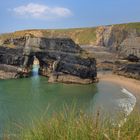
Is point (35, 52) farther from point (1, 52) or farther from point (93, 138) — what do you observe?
point (93, 138)

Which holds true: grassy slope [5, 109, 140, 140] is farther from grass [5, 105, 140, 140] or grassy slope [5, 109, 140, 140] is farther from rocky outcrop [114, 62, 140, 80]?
rocky outcrop [114, 62, 140, 80]

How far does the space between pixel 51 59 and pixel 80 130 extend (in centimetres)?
5541

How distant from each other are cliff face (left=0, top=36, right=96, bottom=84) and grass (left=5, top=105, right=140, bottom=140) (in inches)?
1856

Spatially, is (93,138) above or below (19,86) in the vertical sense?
above

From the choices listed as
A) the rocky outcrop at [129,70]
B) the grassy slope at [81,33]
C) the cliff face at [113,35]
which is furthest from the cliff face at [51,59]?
the grassy slope at [81,33]

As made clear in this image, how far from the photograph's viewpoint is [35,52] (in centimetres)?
6469

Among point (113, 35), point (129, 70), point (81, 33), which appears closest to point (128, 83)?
point (129, 70)

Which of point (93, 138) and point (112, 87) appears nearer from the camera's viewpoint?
point (93, 138)

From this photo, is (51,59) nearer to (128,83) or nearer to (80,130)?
(128,83)

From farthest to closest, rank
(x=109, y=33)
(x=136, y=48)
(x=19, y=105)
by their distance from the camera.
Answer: (x=109, y=33)
(x=136, y=48)
(x=19, y=105)

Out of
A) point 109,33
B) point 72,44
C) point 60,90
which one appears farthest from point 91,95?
point 109,33

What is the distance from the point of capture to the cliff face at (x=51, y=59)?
5725cm

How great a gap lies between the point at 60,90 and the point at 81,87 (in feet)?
15.6

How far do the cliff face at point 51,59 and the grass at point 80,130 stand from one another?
1856 inches
